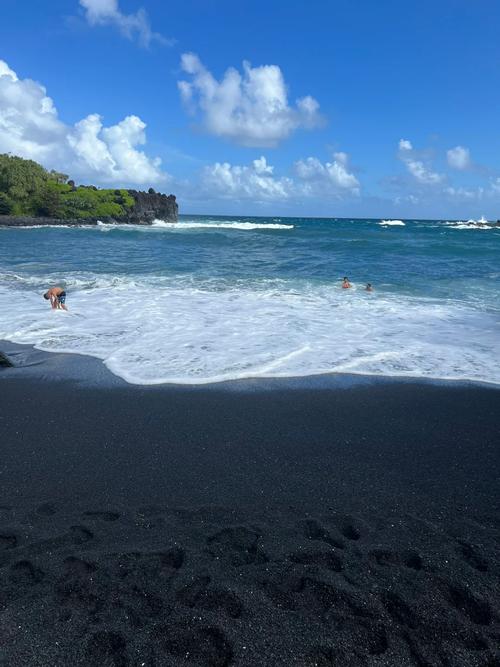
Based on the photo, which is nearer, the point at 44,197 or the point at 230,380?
the point at 230,380

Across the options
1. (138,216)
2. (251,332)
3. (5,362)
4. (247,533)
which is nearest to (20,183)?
(138,216)

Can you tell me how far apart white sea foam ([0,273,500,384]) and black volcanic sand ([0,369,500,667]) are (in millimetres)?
1689

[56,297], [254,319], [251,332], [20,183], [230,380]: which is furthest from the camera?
[20,183]

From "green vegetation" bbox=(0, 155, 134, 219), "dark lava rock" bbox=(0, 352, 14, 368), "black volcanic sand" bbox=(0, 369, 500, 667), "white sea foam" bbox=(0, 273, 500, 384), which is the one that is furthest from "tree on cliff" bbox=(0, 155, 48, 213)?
"black volcanic sand" bbox=(0, 369, 500, 667)

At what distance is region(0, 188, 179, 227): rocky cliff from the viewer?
56.1m

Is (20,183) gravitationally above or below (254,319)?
above

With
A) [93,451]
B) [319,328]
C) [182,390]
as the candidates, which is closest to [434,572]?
[93,451]

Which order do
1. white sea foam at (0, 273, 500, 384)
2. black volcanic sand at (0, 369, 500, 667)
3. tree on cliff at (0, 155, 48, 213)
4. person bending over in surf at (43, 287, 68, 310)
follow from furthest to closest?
tree on cliff at (0, 155, 48, 213), person bending over in surf at (43, 287, 68, 310), white sea foam at (0, 273, 500, 384), black volcanic sand at (0, 369, 500, 667)

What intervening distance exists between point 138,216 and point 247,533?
7361cm

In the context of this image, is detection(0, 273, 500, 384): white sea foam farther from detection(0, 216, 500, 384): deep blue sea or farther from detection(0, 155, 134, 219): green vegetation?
detection(0, 155, 134, 219): green vegetation

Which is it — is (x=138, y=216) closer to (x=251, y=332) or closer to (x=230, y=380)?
(x=251, y=332)

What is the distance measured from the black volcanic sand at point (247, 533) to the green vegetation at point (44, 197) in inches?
2604

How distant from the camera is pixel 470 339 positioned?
938cm

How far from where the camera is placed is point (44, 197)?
63750 mm
